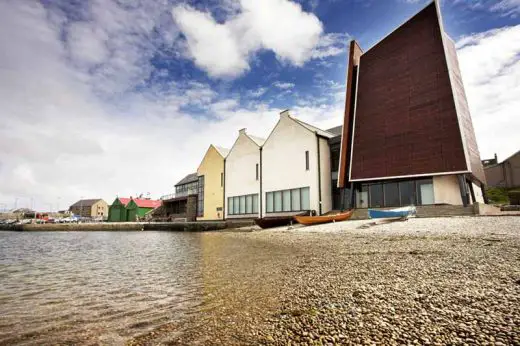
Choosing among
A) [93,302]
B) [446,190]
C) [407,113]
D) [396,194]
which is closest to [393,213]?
[396,194]

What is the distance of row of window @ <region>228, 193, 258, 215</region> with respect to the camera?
133 feet

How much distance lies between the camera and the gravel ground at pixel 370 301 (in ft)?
11.9

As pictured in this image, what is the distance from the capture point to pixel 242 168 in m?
43.2

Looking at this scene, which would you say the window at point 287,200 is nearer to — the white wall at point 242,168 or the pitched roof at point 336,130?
the white wall at point 242,168

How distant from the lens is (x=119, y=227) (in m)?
52.0

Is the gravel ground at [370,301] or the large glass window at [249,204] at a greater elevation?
the large glass window at [249,204]

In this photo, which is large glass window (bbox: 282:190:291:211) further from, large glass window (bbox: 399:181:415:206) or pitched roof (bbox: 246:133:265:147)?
large glass window (bbox: 399:181:415:206)

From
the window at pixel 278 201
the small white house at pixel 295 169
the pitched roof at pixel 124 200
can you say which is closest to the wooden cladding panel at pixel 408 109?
the small white house at pixel 295 169

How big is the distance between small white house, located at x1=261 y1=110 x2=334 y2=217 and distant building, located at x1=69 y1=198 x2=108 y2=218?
121332 millimetres

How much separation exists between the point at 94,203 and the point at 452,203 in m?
143

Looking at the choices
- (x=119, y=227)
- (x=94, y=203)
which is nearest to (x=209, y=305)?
(x=119, y=227)

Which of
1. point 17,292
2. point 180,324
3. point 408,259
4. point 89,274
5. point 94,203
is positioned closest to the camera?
point 180,324

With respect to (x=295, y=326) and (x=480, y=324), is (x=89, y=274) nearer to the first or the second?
(x=295, y=326)

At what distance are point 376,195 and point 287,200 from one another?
1027 cm
